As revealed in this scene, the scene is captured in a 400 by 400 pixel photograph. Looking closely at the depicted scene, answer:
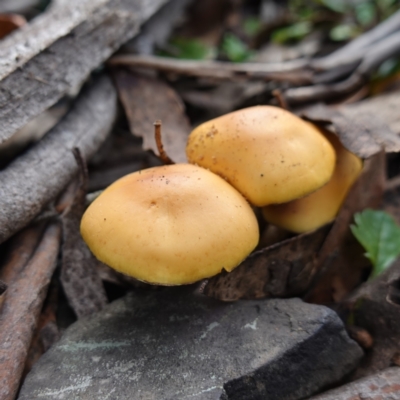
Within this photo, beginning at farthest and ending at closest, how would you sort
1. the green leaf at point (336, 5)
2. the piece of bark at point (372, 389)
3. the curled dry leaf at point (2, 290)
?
the green leaf at point (336, 5) → the curled dry leaf at point (2, 290) → the piece of bark at point (372, 389)

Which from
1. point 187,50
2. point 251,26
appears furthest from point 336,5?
point 187,50

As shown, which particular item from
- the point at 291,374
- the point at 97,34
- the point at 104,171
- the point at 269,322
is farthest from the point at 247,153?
the point at 97,34

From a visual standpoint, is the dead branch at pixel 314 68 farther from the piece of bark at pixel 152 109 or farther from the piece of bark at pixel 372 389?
the piece of bark at pixel 372 389

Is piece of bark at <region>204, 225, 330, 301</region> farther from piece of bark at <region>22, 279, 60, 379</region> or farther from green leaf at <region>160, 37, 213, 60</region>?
green leaf at <region>160, 37, 213, 60</region>

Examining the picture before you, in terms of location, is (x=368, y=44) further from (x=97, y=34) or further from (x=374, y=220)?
(x=97, y=34)

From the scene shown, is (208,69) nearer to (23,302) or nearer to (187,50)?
(187,50)

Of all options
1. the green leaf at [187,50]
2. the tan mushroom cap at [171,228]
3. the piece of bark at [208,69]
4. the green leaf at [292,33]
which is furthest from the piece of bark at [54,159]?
the green leaf at [292,33]

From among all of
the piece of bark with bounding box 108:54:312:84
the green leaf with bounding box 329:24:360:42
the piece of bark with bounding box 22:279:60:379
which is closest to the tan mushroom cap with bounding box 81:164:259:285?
the piece of bark with bounding box 22:279:60:379
